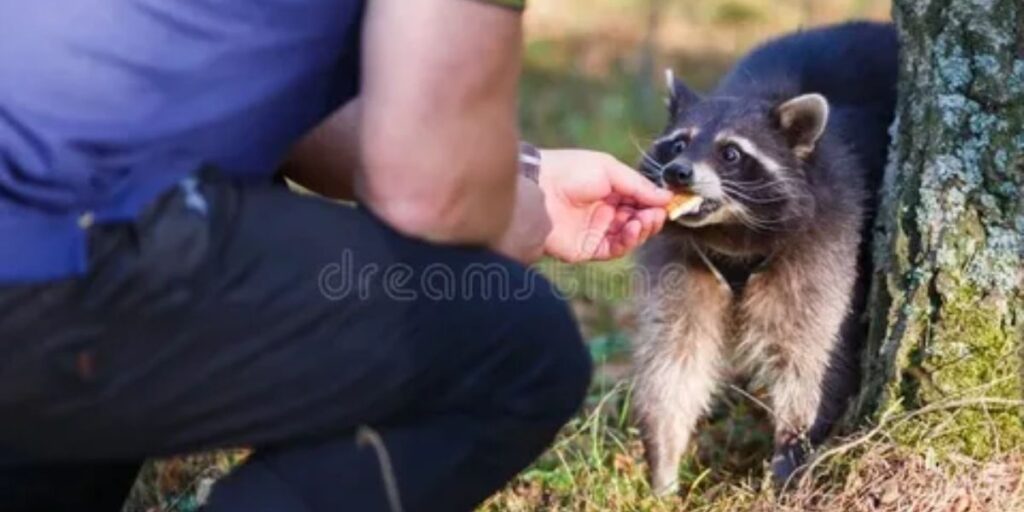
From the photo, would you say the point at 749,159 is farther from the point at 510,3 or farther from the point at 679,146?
the point at 510,3

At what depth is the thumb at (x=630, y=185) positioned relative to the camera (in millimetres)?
3510

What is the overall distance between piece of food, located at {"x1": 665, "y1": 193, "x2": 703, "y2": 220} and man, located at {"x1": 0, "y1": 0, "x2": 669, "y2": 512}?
1.34 metres

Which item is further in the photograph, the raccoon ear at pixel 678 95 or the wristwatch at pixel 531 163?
the raccoon ear at pixel 678 95

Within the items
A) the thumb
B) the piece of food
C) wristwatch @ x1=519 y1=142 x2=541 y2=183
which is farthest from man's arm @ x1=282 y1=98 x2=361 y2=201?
the piece of food

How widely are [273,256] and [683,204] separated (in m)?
1.82

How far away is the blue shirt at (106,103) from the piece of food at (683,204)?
1.77m

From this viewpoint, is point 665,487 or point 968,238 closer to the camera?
point 968,238

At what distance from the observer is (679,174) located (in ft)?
14.1

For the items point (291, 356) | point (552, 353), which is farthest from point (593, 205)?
point (291, 356)

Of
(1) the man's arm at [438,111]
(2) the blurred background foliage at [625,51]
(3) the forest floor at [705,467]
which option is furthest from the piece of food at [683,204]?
(2) the blurred background foliage at [625,51]

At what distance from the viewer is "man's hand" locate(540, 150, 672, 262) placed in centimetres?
347

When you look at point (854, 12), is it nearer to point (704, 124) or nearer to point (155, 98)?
point (704, 124)

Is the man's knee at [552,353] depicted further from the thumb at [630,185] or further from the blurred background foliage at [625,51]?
the blurred background foliage at [625,51]

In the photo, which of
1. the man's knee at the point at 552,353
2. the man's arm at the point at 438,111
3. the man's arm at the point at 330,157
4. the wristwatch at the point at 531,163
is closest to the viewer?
the man's arm at the point at 438,111
